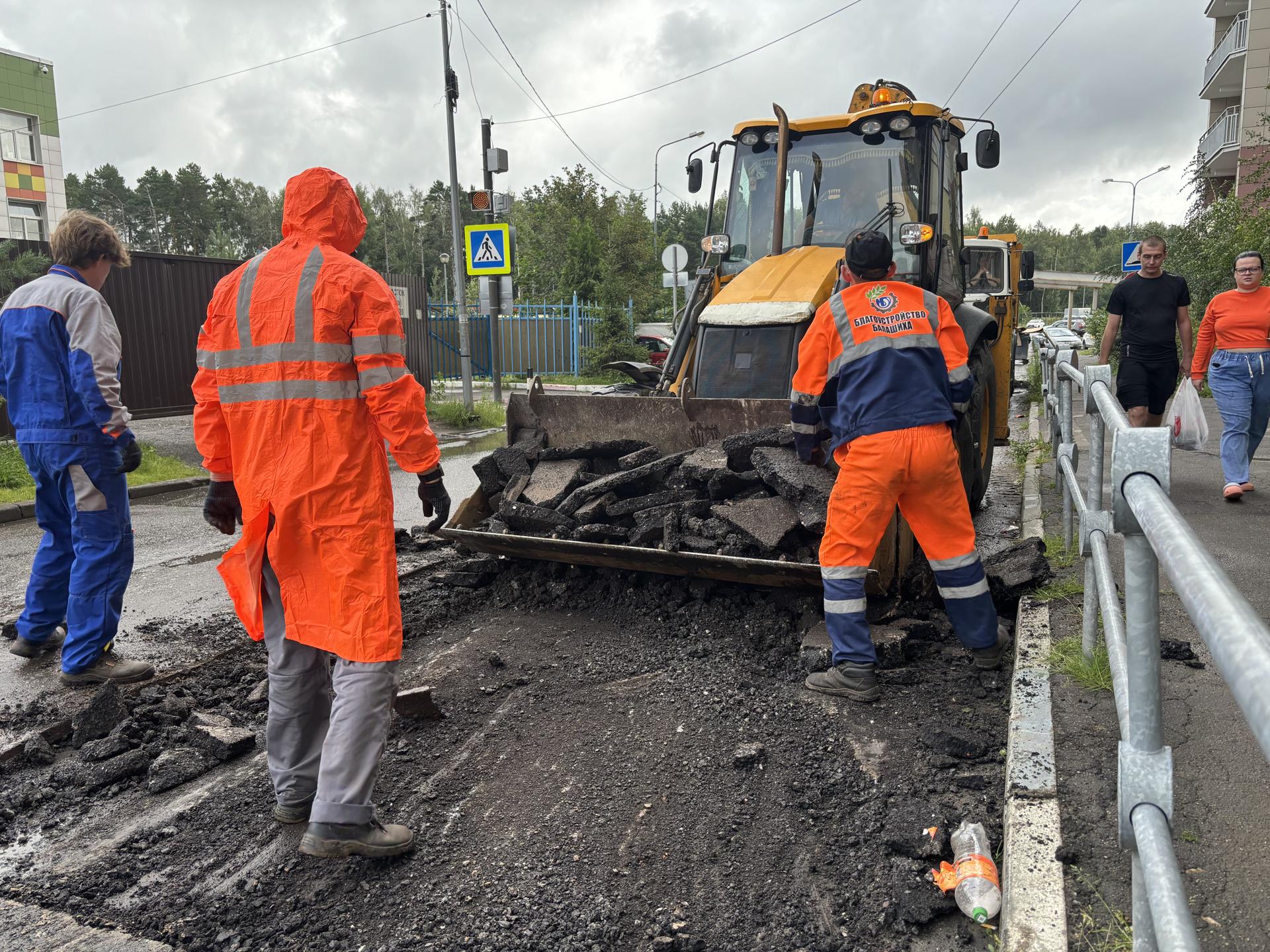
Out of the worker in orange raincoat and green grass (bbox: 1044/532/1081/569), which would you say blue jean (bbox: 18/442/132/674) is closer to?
the worker in orange raincoat

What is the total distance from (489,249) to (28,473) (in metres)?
7.76

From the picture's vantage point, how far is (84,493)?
182 inches

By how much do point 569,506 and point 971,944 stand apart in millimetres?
3483

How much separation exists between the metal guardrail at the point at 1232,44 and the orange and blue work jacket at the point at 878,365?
37.5m

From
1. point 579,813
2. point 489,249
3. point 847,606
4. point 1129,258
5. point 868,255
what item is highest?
point 489,249

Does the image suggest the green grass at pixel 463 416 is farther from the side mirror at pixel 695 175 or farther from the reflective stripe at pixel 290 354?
the reflective stripe at pixel 290 354

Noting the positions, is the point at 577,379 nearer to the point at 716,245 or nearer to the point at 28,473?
the point at 28,473

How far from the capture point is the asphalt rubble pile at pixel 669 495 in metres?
4.93

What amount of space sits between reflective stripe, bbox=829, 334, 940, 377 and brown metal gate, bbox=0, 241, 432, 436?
10619 millimetres

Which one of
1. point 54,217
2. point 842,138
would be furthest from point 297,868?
point 54,217

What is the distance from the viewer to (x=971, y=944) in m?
Result: 2.51

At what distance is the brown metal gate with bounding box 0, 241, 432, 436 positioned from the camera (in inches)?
546

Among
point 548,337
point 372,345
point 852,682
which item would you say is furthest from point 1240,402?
point 548,337

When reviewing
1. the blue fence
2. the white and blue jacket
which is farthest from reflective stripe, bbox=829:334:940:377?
the blue fence
